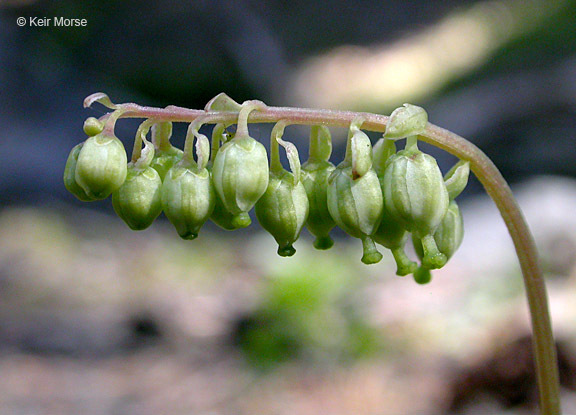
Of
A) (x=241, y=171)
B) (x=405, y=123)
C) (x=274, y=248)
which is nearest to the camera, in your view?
(x=241, y=171)

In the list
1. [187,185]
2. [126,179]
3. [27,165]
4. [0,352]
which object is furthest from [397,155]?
[27,165]

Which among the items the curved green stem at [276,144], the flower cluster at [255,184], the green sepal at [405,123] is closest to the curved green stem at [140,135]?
the flower cluster at [255,184]

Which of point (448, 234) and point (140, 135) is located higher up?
point (140, 135)

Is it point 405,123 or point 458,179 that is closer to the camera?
point 405,123

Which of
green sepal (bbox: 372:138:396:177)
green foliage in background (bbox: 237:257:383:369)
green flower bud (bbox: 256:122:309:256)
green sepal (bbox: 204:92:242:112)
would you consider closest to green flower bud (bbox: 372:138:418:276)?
green sepal (bbox: 372:138:396:177)

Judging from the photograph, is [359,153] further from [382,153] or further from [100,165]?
[100,165]

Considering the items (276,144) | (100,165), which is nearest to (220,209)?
(276,144)

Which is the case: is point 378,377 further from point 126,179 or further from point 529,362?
point 126,179
